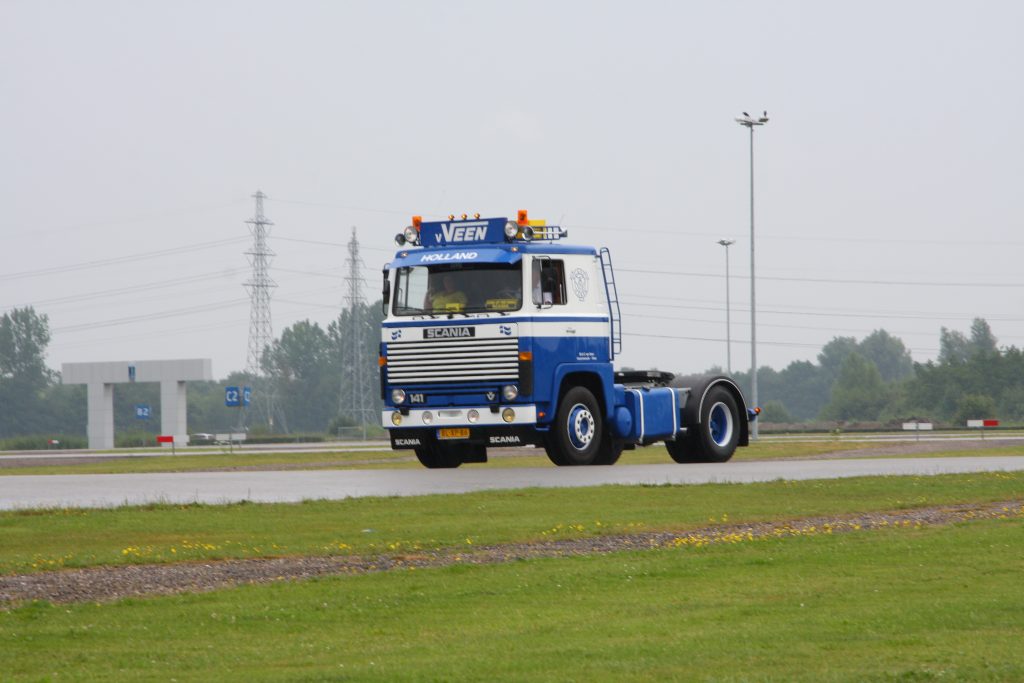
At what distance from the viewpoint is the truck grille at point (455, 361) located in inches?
1054

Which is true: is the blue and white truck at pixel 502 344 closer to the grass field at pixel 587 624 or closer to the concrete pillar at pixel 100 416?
the grass field at pixel 587 624

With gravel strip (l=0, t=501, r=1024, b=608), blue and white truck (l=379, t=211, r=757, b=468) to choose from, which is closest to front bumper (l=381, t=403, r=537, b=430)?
blue and white truck (l=379, t=211, r=757, b=468)

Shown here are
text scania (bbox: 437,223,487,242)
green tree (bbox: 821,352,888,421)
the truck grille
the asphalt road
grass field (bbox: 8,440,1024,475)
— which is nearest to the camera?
the asphalt road

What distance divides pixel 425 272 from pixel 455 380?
2.00m

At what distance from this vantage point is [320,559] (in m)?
15.2

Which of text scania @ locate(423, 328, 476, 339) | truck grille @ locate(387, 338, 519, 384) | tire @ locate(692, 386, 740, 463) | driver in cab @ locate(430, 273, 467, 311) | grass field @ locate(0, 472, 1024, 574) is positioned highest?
driver in cab @ locate(430, 273, 467, 311)

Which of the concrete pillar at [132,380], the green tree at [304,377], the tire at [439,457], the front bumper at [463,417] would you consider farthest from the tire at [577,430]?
the green tree at [304,377]

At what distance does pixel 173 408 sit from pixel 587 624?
3059 inches

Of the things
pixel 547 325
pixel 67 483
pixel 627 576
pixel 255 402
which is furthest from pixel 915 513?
pixel 255 402

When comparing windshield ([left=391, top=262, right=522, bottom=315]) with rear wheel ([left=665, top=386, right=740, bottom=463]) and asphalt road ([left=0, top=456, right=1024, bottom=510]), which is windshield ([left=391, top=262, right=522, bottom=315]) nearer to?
asphalt road ([left=0, top=456, right=1024, bottom=510])

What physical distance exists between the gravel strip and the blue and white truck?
9.07 m

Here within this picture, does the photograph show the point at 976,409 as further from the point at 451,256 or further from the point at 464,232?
the point at 451,256

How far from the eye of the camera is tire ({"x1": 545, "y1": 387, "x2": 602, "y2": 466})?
27.7 metres

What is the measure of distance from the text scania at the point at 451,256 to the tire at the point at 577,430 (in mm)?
2866
